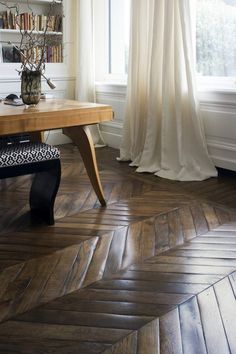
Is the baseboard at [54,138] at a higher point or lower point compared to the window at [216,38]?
lower

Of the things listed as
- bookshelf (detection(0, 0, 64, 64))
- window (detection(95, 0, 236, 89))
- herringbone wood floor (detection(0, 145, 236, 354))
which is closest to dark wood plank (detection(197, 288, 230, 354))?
herringbone wood floor (detection(0, 145, 236, 354))

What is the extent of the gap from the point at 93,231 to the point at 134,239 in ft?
0.80

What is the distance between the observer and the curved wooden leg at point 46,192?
7.25 ft

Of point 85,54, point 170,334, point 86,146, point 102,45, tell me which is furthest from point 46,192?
point 102,45

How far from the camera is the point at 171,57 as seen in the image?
10.2ft

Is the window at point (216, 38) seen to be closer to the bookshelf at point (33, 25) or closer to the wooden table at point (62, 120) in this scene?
the wooden table at point (62, 120)

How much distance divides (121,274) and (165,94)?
6.05 ft

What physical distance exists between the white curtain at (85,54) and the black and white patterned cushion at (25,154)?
2.25 metres

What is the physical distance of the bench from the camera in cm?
202

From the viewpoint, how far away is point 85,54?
421 centimetres

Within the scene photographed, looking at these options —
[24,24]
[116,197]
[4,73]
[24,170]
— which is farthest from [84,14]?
[24,170]

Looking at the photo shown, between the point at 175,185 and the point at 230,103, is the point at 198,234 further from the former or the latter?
the point at 230,103

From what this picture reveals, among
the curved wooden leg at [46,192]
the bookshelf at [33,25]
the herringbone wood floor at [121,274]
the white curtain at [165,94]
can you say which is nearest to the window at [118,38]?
the bookshelf at [33,25]

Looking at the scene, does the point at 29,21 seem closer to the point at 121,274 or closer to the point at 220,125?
the point at 220,125
